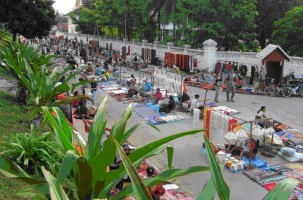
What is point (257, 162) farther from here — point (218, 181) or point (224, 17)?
point (224, 17)

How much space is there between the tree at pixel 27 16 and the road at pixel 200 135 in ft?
26.1

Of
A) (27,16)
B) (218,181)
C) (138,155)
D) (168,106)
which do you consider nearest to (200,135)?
(168,106)

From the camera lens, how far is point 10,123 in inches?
348

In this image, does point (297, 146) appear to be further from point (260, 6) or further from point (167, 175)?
point (260, 6)

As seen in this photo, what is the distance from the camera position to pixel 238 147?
11.1 metres

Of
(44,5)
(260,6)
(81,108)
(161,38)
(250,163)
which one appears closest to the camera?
(250,163)

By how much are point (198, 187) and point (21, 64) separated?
5.50 meters

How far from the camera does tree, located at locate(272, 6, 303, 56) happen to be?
26094 mm

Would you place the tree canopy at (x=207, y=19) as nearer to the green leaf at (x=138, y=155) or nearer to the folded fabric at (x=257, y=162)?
the folded fabric at (x=257, y=162)

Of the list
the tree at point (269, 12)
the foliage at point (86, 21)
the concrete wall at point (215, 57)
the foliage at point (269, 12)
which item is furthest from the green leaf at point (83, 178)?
the foliage at point (86, 21)

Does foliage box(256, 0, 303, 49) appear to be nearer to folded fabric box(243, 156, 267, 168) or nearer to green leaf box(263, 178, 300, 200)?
folded fabric box(243, 156, 267, 168)

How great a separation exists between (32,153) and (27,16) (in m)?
20.9

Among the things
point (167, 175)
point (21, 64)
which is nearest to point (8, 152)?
point (167, 175)

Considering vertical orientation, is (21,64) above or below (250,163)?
above
